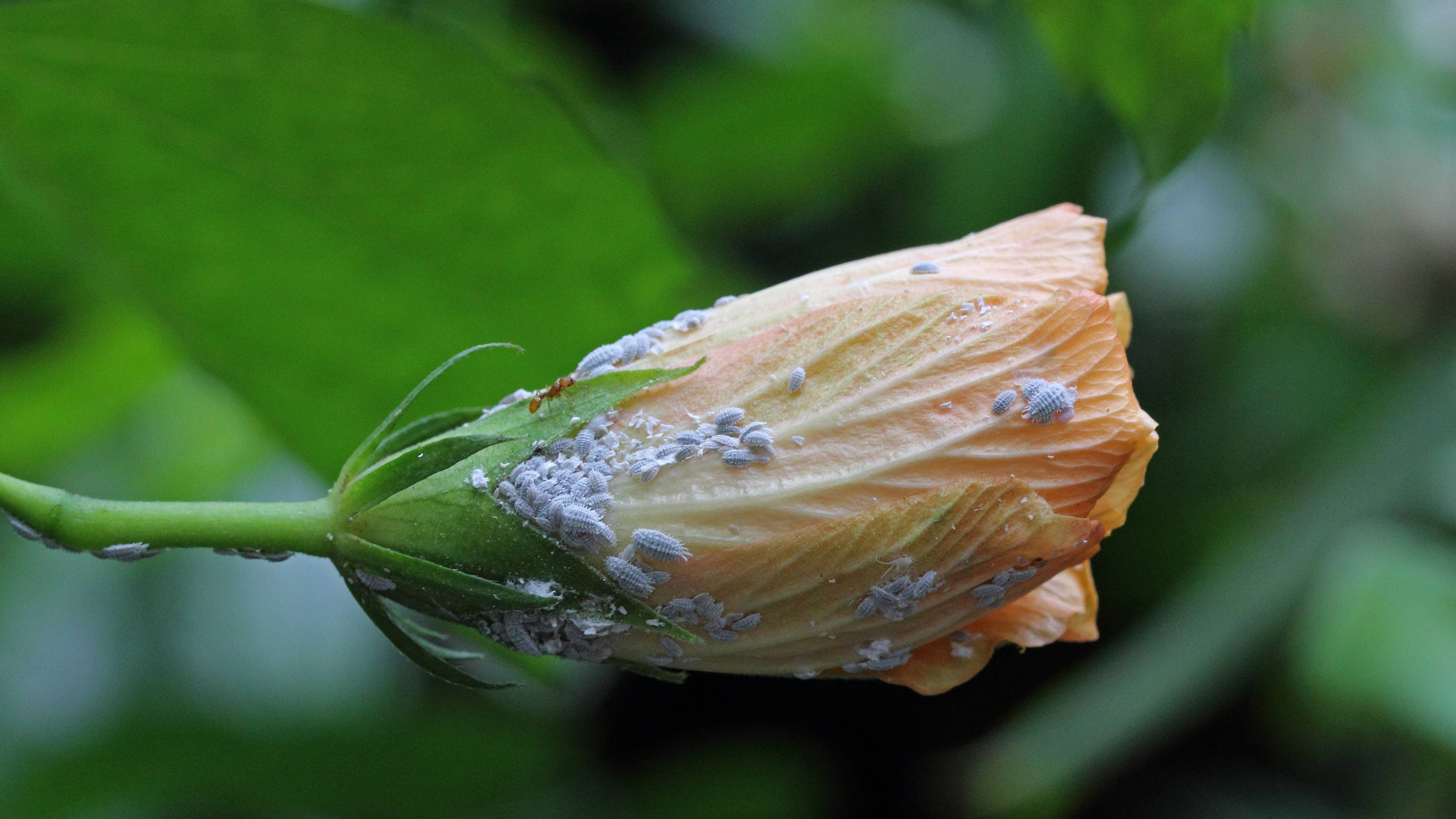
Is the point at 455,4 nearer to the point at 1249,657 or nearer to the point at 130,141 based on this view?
the point at 130,141

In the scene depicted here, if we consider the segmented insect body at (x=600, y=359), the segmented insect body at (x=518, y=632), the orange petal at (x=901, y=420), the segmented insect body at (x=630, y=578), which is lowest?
the segmented insect body at (x=518, y=632)

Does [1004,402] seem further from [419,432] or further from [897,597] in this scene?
[419,432]

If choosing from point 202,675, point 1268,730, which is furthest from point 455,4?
point 1268,730

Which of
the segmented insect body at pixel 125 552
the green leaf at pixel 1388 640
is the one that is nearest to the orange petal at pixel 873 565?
the segmented insect body at pixel 125 552

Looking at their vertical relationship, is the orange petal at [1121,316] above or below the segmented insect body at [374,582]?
above

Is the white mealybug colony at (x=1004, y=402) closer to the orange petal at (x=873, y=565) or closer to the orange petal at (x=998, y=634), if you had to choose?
the orange petal at (x=873, y=565)

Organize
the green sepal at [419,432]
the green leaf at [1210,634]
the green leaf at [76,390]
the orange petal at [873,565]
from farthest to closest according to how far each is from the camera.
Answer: the green leaf at [1210,634], the green leaf at [76,390], the green sepal at [419,432], the orange petal at [873,565]

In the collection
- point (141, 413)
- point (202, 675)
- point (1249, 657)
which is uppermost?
point (141, 413)

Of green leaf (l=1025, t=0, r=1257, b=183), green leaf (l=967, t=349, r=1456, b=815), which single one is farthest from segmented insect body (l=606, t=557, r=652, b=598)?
green leaf (l=967, t=349, r=1456, b=815)
